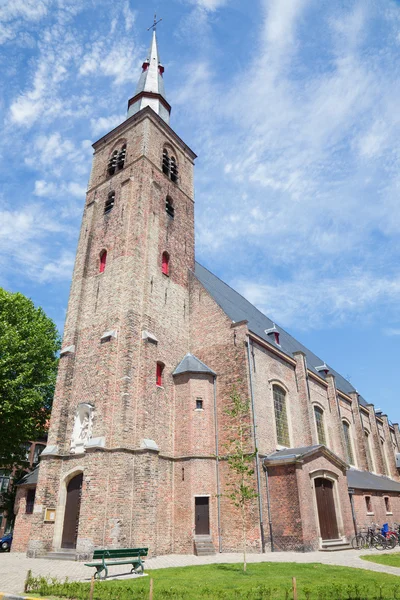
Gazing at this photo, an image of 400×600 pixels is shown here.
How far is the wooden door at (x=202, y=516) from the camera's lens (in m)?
15.8

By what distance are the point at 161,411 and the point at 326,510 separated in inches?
314

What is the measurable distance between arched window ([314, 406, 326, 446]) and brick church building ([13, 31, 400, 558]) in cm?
13

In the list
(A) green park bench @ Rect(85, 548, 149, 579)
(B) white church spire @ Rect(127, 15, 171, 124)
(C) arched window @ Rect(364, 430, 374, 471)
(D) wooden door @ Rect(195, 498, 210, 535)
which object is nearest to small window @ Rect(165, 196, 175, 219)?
(B) white church spire @ Rect(127, 15, 171, 124)

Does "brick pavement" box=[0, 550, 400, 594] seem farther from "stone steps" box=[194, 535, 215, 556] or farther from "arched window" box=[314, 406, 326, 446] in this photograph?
"arched window" box=[314, 406, 326, 446]

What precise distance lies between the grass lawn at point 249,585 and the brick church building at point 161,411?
4204 millimetres

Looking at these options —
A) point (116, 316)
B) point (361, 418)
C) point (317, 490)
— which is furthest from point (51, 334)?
point (361, 418)

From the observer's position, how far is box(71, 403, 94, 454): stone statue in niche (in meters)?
16.0

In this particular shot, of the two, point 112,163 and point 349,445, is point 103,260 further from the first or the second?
point 349,445

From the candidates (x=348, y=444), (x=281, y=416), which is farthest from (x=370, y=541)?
(x=348, y=444)

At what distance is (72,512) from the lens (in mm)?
15539

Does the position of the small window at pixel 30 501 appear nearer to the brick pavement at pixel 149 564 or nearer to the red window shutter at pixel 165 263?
the brick pavement at pixel 149 564

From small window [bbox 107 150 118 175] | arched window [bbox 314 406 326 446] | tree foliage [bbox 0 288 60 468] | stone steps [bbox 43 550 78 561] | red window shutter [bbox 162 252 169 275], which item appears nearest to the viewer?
stone steps [bbox 43 550 78 561]

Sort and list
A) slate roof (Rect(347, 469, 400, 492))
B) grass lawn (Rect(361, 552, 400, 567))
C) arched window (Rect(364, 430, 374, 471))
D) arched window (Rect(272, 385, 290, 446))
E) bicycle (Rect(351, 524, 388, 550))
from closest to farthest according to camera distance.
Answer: grass lawn (Rect(361, 552, 400, 567)), bicycle (Rect(351, 524, 388, 550)), arched window (Rect(272, 385, 290, 446)), slate roof (Rect(347, 469, 400, 492)), arched window (Rect(364, 430, 374, 471))

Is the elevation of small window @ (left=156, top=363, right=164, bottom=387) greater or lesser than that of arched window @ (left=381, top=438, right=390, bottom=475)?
greater
